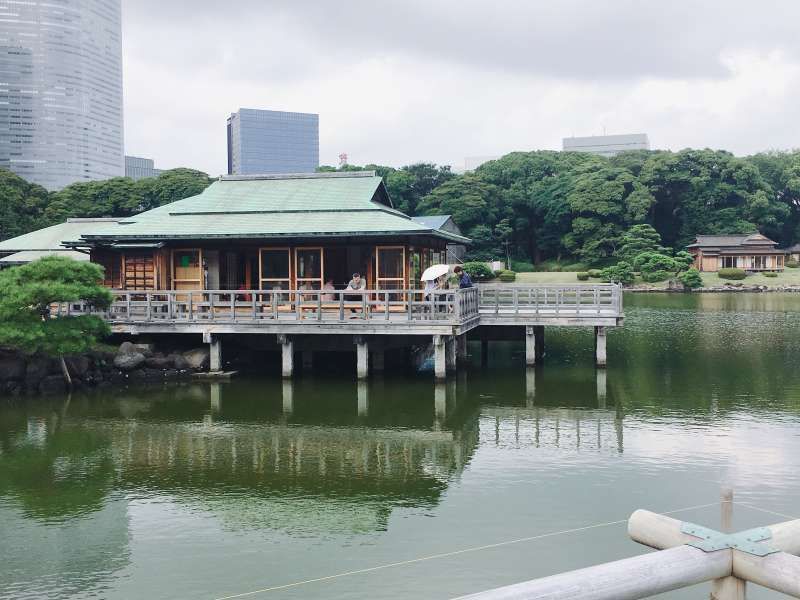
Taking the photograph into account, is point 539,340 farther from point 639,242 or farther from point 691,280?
point 639,242

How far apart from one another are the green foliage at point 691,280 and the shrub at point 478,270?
17230 millimetres

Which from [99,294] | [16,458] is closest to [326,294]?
[99,294]

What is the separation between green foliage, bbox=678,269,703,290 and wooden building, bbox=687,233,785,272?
28.0ft

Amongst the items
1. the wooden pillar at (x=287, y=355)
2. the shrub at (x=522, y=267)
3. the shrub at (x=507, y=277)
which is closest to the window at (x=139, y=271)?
the wooden pillar at (x=287, y=355)

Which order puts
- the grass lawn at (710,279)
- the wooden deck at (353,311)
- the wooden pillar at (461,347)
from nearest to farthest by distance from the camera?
the wooden deck at (353,311)
the wooden pillar at (461,347)
the grass lawn at (710,279)

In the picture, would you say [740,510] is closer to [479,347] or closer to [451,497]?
[451,497]

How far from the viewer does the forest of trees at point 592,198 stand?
Result: 81688mm

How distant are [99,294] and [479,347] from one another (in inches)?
660

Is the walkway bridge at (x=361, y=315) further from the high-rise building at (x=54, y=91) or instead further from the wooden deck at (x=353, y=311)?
the high-rise building at (x=54, y=91)

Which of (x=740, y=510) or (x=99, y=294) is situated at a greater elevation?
(x=99, y=294)

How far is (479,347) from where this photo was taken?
34625 mm

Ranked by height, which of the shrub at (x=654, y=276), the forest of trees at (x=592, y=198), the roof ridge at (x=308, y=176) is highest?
the forest of trees at (x=592, y=198)

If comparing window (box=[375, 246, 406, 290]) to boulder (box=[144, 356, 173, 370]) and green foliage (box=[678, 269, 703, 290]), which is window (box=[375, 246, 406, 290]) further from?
green foliage (box=[678, 269, 703, 290])

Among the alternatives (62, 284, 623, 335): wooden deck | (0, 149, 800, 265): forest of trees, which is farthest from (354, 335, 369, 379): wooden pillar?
Result: (0, 149, 800, 265): forest of trees
